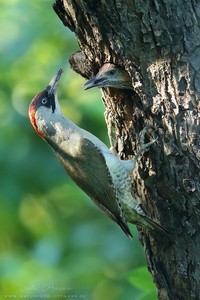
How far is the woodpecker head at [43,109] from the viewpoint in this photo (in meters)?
7.36

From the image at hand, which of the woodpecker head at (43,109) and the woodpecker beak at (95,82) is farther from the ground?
the woodpecker beak at (95,82)

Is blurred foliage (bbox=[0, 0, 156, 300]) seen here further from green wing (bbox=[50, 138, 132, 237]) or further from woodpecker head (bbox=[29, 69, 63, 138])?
green wing (bbox=[50, 138, 132, 237])

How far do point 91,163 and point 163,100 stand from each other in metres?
1.21

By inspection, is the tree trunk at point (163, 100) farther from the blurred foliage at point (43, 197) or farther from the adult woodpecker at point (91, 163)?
the blurred foliage at point (43, 197)

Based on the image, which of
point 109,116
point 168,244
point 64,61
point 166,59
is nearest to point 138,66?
point 166,59

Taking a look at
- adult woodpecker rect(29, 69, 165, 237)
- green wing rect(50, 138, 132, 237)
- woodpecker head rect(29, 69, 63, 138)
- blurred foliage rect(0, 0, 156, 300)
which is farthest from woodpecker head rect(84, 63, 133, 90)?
blurred foliage rect(0, 0, 156, 300)

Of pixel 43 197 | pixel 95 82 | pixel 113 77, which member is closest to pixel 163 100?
pixel 113 77

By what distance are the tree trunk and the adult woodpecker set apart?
0.55ft

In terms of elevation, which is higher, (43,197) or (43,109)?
(43,109)

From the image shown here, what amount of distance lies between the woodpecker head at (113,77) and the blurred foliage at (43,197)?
1491 millimetres

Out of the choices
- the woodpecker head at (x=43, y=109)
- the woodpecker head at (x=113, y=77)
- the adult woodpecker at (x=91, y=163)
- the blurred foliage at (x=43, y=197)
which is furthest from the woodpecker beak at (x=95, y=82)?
the blurred foliage at (x=43, y=197)

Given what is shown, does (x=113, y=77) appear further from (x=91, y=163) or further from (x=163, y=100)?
(x=91, y=163)

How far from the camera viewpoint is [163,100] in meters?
5.79

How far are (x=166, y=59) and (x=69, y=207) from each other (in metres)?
3.49
